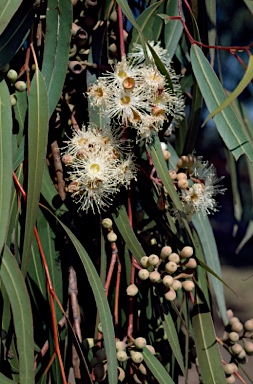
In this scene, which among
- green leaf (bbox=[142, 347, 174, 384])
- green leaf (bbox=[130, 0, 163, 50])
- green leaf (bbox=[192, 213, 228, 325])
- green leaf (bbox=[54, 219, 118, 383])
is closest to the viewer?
green leaf (bbox=[54, 219, 118, 383])

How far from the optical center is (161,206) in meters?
1.08

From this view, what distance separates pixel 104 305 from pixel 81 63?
0.44 metres

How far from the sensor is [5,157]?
961 mm

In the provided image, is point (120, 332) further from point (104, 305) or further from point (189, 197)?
point (189, 197)

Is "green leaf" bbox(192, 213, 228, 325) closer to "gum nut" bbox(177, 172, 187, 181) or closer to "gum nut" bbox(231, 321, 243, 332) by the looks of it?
"gum nut" bbox(231, 321, 243, 332)

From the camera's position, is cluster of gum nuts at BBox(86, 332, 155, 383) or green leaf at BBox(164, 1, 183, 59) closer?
cluster of gum nuts at BBox(86, 332, 155, 383)

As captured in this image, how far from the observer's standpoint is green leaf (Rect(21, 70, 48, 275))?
0.97 meters

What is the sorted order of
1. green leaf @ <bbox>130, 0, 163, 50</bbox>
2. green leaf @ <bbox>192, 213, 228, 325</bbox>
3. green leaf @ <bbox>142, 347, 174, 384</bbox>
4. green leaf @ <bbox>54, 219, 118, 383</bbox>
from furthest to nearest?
green leaf @ <bbox>192, 213, 228, 325</bbox>, green leaf @ <bbox>130, 0, 163, 50</bbox>, green leaf @ <bbox>142, 347, 174, 384</bbox>, green leaf @ <bbox>54, 219, 118, 383</bbox>

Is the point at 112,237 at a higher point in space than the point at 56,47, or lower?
lower

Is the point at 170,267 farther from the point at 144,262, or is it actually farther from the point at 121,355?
the point at 121,355

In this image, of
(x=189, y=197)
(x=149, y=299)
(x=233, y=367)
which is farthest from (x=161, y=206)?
(x=233, y=367)

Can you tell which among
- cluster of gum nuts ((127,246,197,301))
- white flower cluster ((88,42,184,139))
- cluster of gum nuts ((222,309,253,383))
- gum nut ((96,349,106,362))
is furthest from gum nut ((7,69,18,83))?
cluster of gum nuts ((222,309,253,383))

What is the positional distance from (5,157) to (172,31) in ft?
1.45

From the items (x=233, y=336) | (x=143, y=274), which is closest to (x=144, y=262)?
(x=143, y=274)
